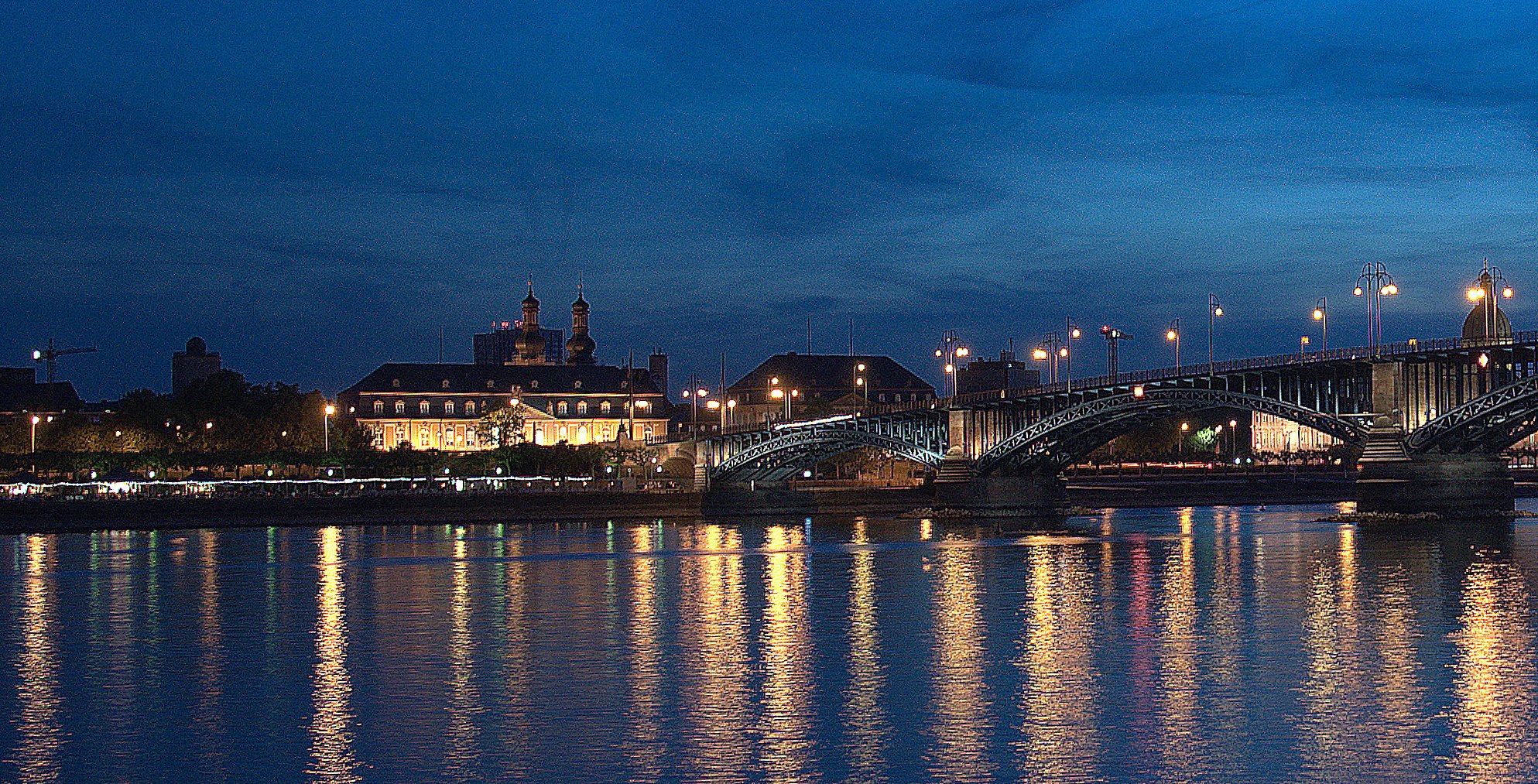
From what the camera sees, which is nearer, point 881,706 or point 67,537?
point 881,706

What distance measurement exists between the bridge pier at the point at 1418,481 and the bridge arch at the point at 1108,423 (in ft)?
4.27

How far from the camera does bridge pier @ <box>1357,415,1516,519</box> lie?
90000mm

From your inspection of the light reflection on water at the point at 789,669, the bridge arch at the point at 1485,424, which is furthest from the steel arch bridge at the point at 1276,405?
the light reflection on water at the point at 789,669

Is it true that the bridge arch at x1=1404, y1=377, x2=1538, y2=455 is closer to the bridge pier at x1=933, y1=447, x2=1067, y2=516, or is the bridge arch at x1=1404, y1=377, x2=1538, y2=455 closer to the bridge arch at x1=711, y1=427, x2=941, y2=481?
the bridge pier at x1=933, y1=447, x2=1067, y2=516

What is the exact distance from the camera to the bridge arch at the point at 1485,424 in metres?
83.1

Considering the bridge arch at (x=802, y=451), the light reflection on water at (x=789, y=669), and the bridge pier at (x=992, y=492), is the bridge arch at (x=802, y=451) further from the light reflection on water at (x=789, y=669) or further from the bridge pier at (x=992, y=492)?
the light reflection on water at (x=789, y=669)

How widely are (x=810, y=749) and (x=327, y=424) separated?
154 metres

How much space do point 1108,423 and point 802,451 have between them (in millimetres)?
28615

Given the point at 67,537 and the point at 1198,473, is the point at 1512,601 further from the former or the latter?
the point at 1198,473

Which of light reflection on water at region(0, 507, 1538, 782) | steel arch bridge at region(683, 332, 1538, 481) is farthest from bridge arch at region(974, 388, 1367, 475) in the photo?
light reflection on water at region(0, 507, 1538, 782)

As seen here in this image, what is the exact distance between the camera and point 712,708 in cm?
3600

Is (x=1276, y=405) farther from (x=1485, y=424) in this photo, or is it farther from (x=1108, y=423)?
(x=1108, y=423)

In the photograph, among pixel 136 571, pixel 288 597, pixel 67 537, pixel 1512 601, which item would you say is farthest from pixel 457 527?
pixel 1512 601

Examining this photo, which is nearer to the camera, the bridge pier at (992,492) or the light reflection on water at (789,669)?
the light reflection on water at (789,669)
